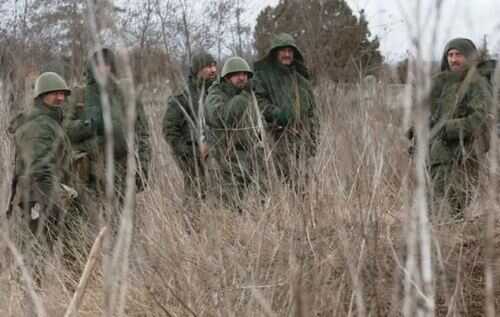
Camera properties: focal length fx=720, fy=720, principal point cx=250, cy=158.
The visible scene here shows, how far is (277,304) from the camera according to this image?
7.33 feet

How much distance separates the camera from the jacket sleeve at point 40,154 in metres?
3.50

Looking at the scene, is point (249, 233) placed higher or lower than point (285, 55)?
lower

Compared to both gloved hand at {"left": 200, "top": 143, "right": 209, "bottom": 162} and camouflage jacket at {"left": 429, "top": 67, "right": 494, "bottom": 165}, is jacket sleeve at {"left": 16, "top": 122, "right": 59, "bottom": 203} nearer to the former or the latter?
gloved hand at {"left": 200, "top": 143, "right": 209, "bottom": 162}

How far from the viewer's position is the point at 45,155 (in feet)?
11.5

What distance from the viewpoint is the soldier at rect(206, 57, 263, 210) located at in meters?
3.47

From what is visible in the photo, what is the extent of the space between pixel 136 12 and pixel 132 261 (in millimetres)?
997

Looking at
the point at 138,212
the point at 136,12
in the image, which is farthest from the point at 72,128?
the point at 136,12

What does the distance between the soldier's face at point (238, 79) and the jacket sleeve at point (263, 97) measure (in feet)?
0.20

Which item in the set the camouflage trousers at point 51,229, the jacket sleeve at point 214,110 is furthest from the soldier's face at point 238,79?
the camouflage trousers at point 51,229

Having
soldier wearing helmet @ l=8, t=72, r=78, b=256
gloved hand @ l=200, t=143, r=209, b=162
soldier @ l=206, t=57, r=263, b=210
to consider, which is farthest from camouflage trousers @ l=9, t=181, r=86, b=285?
soldier @ l=206, t=57, r=263, b=210

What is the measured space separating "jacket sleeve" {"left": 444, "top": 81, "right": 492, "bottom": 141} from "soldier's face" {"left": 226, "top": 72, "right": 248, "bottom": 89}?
1.27m

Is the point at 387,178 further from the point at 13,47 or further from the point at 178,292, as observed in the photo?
the point at 13,47

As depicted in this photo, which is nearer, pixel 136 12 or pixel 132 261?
pixel 132 261

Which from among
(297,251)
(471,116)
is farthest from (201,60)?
(297,251)
